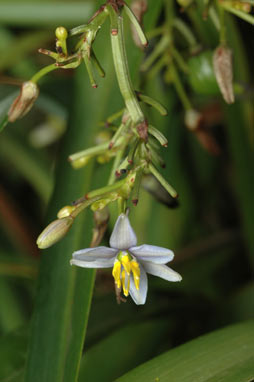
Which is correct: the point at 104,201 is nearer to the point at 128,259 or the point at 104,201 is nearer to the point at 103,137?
the point at 128,259

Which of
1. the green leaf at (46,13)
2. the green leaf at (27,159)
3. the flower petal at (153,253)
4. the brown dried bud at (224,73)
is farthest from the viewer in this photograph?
the green leaf at (27,159)

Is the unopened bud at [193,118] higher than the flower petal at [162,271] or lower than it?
higher

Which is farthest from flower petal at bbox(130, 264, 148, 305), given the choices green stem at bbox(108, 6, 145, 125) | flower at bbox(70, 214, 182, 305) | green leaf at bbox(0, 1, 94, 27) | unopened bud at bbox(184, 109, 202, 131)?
green leaf at bbox(0, 1, 94, 27)

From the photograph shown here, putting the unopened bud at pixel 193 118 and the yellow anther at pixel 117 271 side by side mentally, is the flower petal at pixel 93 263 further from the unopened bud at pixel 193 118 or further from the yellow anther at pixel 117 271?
the unopened bud at pixel 193 118

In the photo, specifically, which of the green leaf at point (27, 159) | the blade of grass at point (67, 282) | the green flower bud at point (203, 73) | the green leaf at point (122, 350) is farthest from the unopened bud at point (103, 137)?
the green leaf at point (27, 159)

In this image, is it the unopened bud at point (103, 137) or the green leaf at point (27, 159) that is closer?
the unopened bud at point (103, 137)

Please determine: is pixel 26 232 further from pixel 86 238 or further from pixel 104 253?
pixel 104 253
